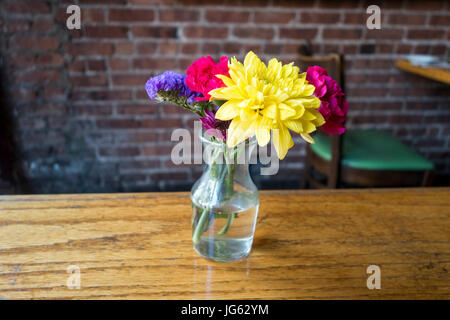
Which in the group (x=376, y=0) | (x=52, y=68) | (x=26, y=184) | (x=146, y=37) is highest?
(x=376, y=0)

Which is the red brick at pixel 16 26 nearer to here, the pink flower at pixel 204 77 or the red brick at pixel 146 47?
the red brick at pixel 146 47

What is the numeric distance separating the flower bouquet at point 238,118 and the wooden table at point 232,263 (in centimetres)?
7

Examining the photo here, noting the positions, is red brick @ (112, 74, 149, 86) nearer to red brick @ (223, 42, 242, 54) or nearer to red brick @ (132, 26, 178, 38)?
red brick @ (132, 26, 178, 38)

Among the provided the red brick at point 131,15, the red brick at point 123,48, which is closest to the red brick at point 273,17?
the red brick at point 131,15

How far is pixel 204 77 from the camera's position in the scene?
0.54m

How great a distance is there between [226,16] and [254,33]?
0.54ft

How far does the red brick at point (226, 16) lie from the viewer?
1883 mm

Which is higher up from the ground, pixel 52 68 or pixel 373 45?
pixel 373 45

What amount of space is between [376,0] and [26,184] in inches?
80.9

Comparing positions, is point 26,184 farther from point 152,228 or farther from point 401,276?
point 401,276

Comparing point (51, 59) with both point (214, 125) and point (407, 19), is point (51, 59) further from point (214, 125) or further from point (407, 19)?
point (407, 19)

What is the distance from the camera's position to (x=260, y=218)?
0.84 meters

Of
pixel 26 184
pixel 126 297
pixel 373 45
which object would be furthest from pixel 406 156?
pixel 26 184
